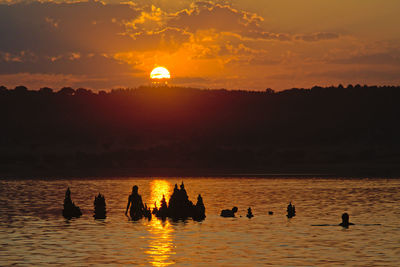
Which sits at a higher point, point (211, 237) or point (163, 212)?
point (163, 212)

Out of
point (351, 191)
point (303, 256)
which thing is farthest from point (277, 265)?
point (351, 191)

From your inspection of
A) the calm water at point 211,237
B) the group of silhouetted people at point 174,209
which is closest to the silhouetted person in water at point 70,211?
the group of silhouetted people at point 174,209

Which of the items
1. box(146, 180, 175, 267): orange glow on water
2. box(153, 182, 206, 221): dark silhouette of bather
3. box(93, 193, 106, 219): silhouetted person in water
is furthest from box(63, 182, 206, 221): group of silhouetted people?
box(146, 180, 175, 267): orange glow on water

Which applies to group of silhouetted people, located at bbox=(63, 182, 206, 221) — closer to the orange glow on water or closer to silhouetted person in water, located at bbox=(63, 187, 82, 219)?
silhouetted person in water, located at bbox=(63, 187, 82, 219)

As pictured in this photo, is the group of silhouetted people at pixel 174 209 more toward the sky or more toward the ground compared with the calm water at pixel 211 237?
more toward the sky

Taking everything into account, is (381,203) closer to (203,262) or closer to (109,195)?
(109,195)

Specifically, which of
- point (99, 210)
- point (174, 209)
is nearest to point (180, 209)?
point (174, 209)

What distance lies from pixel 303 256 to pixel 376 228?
13.7m

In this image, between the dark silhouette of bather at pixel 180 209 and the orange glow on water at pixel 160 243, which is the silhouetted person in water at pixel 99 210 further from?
the dark silhouette of bather at pixel 180 209

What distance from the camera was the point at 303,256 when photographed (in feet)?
Result: 126

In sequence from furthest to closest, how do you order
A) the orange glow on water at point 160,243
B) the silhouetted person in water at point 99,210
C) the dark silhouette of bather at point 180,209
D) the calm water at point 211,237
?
1. the silhouetted person in water at point 99,210
2. the dark silhouette of bather at point 180,209
3. the calm water at point 211,237
4. the orange glow on water at point 160,243

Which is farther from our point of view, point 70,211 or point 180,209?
point 70,211

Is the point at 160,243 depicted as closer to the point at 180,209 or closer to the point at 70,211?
the point at 180,209

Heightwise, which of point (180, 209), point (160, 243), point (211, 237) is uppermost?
point (180, 209)
